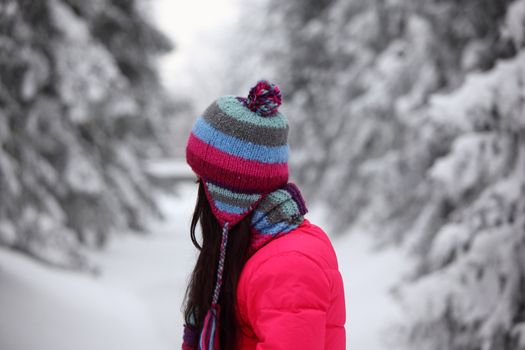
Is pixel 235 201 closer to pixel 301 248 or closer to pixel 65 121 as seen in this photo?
pixel 301 248

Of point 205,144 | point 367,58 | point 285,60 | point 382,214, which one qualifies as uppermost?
point 285,60

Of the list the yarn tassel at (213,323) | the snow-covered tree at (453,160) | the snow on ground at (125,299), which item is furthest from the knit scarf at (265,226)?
the snow-covered tree at (453,160)

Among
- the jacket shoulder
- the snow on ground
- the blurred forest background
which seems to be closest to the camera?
the jacket shoulder

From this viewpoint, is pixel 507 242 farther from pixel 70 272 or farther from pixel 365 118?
pixel 365 118

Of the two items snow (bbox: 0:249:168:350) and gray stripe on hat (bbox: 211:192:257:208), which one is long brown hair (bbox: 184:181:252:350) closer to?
gray stripe on hat (bbox: 211:192:257:208)

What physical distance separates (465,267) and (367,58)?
856cm

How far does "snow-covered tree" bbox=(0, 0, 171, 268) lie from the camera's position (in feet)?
22.2

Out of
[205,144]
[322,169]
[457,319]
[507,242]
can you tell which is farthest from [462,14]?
[322,169]

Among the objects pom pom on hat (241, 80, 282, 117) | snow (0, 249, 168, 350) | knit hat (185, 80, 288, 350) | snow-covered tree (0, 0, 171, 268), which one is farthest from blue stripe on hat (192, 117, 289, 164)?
snow-covered tree (0, 0, 171, 268)

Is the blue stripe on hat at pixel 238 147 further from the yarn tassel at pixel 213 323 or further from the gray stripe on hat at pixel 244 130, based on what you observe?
the yarn tassel at pixel 213 323

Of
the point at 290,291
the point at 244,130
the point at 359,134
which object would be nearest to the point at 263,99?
the point at 244,130

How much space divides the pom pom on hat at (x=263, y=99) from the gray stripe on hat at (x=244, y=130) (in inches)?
2.6

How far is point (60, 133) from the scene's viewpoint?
915cm

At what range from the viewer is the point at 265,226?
186 centimetres
